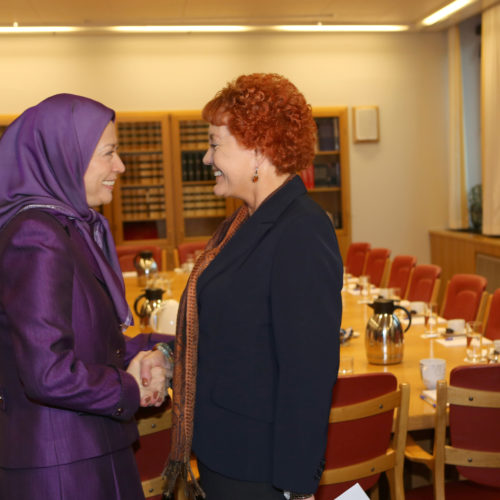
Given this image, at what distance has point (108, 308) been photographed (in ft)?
5.94

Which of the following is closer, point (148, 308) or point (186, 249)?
point (148, 308)

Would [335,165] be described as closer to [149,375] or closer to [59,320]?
[149,375]

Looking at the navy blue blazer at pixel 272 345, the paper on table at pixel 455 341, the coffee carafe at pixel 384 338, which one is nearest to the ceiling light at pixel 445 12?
the paper on table at pixel 455 341

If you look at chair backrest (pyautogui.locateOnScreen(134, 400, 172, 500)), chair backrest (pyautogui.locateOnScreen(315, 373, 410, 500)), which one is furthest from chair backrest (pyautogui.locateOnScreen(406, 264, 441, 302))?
chair backrest (pyautogui.locateOnScreen(134, 400, 172, 500))

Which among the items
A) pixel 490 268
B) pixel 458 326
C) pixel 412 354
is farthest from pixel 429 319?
pixel 490 268

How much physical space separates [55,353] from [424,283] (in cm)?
424

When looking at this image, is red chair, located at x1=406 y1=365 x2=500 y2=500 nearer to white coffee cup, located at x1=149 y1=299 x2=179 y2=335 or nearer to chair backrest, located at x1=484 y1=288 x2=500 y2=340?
chair backrest, located at x1=484 y1=288 x2=500 y2=340

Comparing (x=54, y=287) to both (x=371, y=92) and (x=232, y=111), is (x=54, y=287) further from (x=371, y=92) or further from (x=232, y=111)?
(x=371, y=92)

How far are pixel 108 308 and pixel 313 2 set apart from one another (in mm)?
6137

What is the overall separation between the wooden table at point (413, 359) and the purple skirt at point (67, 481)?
1.30 metres

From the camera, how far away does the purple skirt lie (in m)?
1.69

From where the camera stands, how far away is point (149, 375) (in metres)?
2.00

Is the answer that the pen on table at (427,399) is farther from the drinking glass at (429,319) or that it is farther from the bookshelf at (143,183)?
the bookshelf at (143,183)

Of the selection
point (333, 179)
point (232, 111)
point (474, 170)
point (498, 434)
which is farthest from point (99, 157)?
point (474, 170)
